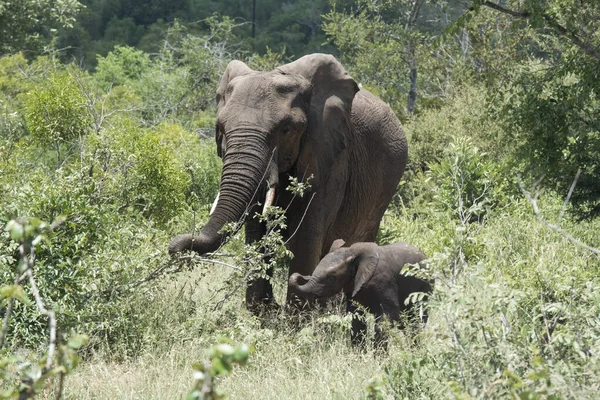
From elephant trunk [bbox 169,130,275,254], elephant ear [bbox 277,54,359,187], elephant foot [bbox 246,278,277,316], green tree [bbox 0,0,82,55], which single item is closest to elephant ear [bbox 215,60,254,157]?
elephant ear [bbox 277,54,359,187]

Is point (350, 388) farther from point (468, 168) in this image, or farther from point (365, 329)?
point (468, 168)

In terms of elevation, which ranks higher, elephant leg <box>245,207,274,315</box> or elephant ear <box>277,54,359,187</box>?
elephant ear <box>277,54,359,187</box>

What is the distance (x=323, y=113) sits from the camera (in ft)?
27.6

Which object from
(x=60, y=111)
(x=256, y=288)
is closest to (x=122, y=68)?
(x=60, y=111)

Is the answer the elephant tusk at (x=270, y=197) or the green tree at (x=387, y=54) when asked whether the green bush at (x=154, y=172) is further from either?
the green tree at (x=387, y=54)

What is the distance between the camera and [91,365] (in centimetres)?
649

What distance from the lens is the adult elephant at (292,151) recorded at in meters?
7.75

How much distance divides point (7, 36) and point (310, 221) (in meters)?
17.4

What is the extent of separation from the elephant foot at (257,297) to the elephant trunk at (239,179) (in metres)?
0.79

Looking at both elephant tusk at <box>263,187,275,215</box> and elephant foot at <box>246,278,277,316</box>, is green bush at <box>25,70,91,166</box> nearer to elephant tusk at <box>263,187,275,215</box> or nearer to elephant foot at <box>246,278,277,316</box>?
elephant foot at <box>246,278,277,316</box>

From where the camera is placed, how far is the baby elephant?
7.36 m

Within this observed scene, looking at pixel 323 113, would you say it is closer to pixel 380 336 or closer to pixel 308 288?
pixel 308 288

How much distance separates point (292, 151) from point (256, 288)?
3.72 feet

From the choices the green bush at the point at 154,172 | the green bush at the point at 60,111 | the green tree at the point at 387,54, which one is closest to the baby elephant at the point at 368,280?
the green bush at the point at 154,172
